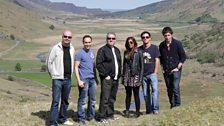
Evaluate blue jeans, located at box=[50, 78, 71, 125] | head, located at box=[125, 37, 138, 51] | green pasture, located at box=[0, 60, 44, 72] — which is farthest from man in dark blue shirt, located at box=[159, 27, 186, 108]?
green pasture, located at box=[0, 60, 44, 72]

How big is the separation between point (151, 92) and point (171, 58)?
123cm

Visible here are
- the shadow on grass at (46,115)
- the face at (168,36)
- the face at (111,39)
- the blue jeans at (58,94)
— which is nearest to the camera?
the blue jeans at (58,94)

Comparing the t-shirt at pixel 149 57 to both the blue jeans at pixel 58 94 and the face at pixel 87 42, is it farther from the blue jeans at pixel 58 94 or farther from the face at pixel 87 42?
the blue jeans at pixel 58 94

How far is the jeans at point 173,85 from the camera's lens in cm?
1356

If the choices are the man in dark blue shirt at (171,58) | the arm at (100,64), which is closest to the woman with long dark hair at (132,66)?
the arm at (100,64)

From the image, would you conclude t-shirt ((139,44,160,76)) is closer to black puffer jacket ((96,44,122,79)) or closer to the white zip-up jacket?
black puffer jacket ((96,44,122,79))

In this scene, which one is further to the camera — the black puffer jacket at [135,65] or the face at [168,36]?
the face at [168,36]

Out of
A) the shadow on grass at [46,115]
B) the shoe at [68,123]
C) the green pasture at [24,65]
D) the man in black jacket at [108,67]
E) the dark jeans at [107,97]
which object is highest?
the man in black jacket at [108,67]

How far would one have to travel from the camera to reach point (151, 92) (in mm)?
13906

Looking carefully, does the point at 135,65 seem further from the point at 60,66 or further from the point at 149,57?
the point at 60,66

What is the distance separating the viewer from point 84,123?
512 inches

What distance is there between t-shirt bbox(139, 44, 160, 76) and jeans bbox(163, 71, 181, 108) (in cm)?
61

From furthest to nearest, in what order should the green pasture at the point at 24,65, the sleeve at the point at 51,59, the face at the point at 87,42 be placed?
the green pasture at the point at 24,65 < the face at the point at 87,42 < the sleeve at the point at 51,59

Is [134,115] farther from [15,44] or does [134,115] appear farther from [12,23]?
[12,23]
